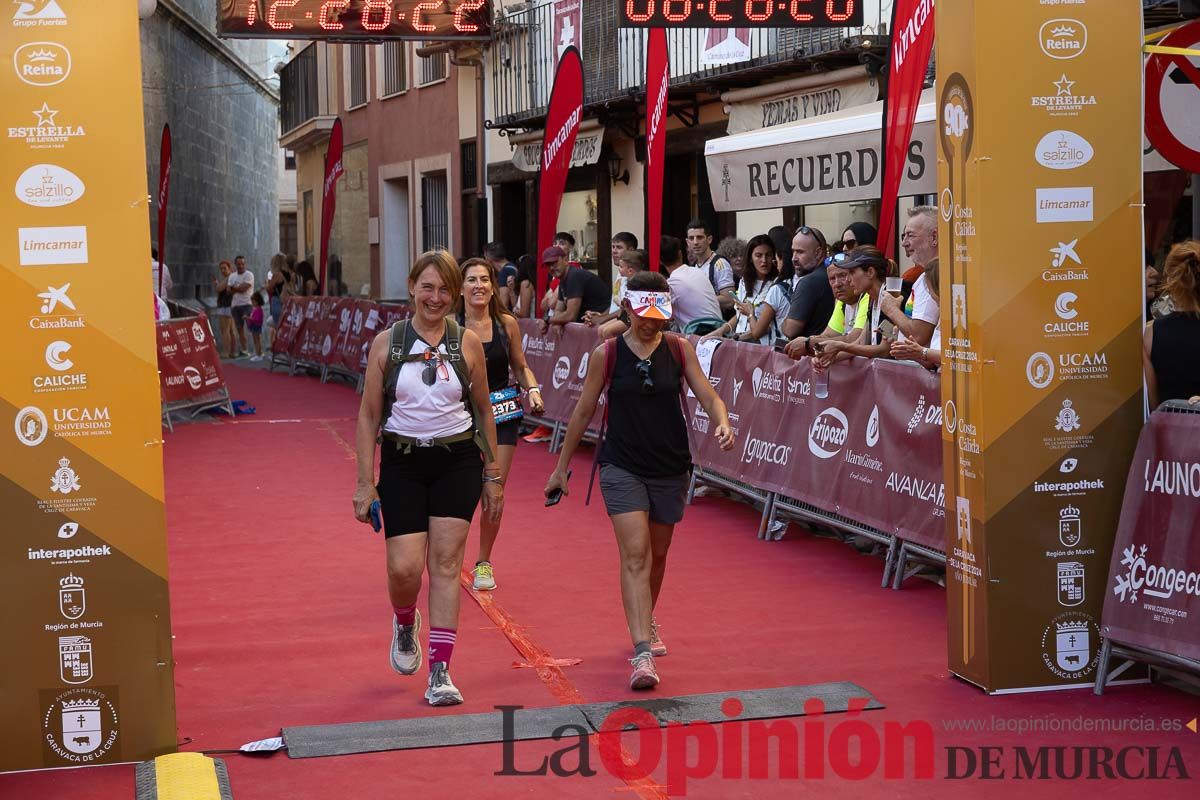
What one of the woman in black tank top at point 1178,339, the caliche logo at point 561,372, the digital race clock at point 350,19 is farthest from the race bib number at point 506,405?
the digital race clock at point 350,19

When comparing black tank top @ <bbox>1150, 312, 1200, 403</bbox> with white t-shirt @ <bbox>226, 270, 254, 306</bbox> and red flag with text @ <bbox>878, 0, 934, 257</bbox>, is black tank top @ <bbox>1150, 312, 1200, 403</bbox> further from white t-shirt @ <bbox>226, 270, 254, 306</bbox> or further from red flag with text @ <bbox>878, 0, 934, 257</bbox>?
white t-shirt @ <bbox>226, 270, 254, 306</bbox>

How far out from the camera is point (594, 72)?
862 inches

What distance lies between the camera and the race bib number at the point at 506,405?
29.5ft

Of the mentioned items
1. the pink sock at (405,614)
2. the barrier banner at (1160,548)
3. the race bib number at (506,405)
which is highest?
the race bib number at (506,405)

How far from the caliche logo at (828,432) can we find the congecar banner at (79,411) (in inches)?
193

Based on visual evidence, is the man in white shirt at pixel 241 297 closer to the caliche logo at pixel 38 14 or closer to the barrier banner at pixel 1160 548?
the caliche logo at pixel 38 14

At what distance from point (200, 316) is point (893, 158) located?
1211 cm

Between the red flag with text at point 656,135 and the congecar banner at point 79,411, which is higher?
the red flag with text at point 656,135

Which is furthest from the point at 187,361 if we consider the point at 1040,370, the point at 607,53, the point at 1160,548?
the point at 1160,548

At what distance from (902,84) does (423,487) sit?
438 centimetres

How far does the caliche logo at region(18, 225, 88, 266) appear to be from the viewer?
223 inches

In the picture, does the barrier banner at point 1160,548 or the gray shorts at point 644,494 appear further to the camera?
the gray shorts at point 644,494

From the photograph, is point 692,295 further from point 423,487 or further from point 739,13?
point 423,487

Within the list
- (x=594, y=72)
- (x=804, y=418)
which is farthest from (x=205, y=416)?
(x=804, y=418)
